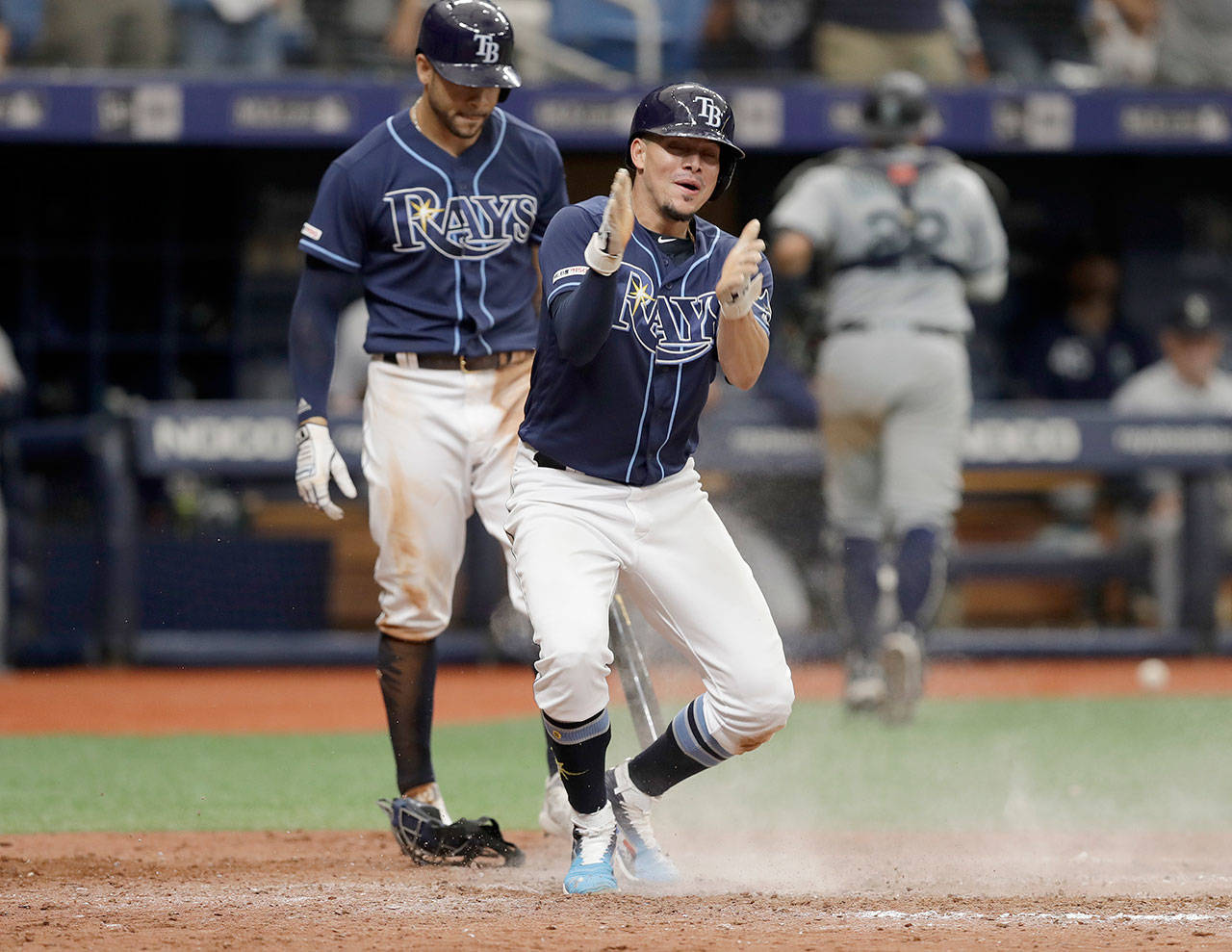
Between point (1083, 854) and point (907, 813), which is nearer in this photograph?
point (1083, 854)

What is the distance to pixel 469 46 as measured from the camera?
4258mm

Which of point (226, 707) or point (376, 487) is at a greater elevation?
point (376, 487)

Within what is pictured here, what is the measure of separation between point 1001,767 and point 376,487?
8.24 feet

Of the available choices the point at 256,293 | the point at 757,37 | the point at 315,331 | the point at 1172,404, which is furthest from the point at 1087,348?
Result: the point at 315,331

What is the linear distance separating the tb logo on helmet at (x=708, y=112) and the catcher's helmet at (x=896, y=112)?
314cm

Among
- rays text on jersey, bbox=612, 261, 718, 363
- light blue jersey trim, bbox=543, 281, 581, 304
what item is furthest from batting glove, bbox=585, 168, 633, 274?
rays text on jersey, bbox=612, 261, 718, 363

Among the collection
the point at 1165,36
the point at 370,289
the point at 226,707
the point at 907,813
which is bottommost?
the point at 226,707

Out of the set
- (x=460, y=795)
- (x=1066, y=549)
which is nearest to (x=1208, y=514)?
(x=1066, y=549)

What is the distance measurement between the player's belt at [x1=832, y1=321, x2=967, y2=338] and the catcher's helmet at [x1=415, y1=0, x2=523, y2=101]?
276cm

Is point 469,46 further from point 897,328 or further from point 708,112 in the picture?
point 897,328

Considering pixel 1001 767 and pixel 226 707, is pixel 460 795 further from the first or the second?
pixel 226 707

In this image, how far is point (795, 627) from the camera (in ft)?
28.0

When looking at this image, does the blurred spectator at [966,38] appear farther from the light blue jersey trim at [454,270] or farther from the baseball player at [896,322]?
the light blue jersey trim at [454,270]

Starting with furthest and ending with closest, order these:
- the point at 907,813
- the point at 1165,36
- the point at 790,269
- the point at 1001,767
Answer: the point at 1165,36 < the point at 790,269 < the point at 1001,767 < the point at 907,813
